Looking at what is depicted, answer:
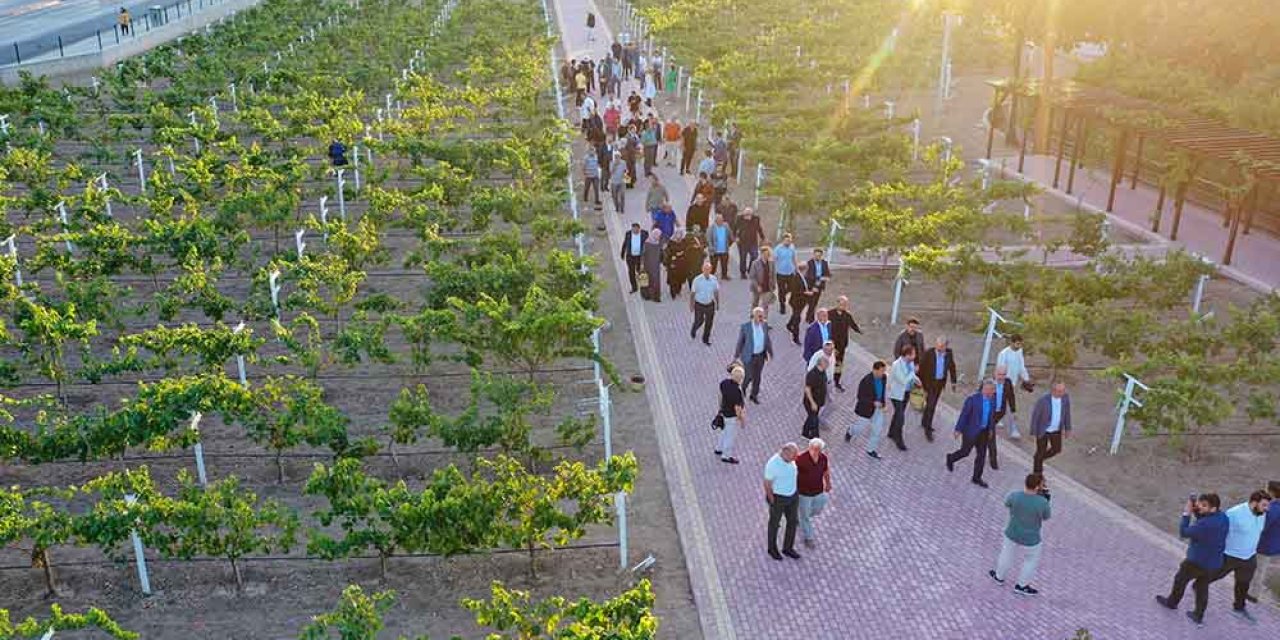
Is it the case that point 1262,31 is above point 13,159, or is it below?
above

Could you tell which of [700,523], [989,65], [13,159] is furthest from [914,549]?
[989,65]

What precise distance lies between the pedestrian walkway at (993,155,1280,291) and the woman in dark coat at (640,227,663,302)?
11.8 m

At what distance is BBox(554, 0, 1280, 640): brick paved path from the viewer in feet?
36.2

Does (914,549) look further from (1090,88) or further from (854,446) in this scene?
(1090,88)

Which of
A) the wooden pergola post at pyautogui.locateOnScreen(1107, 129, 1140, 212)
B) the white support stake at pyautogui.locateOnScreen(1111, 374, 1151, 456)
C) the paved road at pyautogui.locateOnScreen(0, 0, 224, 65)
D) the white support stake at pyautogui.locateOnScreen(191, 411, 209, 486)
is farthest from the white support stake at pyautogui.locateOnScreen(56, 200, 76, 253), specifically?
the paved road at pyautogui.locateOnScreen(0, 0, 224, 65)

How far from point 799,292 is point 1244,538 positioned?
25.9 ft

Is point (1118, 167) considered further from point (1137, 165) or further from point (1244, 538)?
point (1244, 538)

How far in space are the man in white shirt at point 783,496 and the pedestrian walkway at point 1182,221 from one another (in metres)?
14.1

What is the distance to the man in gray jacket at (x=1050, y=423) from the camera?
→ 13172 mm

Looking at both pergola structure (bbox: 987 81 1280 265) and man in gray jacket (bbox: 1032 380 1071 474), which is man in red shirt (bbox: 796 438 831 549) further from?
pergola structure (bbox: 987 81 1280 265)

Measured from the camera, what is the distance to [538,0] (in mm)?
65375

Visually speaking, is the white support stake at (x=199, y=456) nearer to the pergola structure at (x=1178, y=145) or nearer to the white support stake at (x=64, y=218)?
the white support stake at (x=64, y=218)

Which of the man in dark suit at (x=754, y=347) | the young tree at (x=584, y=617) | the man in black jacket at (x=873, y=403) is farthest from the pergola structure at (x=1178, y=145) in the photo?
the young tree at (x=584, y=617)

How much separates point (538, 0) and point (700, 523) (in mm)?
57265
